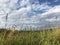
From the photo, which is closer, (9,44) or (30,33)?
(9,44)

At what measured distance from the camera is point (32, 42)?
6246 millimetres

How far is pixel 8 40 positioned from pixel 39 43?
2.68 feet

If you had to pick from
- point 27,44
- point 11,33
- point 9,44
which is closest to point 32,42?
point 27,44

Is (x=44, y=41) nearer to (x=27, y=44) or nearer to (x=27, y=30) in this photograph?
(x=27, y=44)

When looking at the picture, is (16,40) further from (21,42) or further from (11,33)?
(11,33)

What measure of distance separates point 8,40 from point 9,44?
0.66ft

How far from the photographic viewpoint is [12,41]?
6203 mm

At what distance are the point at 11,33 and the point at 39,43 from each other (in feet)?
4.96

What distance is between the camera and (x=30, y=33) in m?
7.09

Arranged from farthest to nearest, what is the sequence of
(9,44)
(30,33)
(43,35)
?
1. (30,33)
2. (43,35)
3. (9,44)

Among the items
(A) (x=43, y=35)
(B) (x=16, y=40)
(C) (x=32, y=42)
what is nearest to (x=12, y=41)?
(B) (x=16, y=40)

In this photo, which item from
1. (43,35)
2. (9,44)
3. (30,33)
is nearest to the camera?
(9,44)

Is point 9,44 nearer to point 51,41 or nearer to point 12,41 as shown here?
point 12,41

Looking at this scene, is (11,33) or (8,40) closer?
(8,40)
